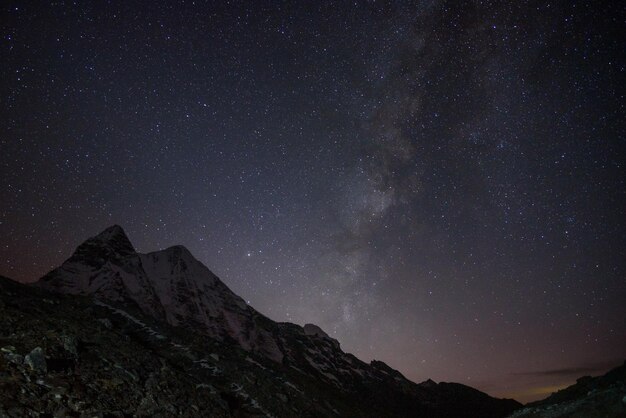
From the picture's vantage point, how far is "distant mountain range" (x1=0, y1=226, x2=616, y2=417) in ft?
46.2

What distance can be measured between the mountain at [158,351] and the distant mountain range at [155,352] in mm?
116

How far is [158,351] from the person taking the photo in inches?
1287

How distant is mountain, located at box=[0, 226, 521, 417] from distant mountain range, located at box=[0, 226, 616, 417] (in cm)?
12

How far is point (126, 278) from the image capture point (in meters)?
63.4

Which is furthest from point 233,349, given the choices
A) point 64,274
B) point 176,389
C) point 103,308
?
point 64,274

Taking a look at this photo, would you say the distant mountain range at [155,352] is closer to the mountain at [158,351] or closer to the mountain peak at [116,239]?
the mountain at [158,351]

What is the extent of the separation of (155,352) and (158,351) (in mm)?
2404

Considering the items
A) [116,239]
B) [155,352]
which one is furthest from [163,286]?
[155,352]

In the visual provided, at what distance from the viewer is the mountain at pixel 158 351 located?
1473cm

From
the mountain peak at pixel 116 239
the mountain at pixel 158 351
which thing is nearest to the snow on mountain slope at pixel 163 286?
the mountain peak at pixel 116 239

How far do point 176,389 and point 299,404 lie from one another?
60.0 feet

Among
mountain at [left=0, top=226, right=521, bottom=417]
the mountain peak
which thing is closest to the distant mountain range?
mountain at [left=0, top=226, right=521, bottom=417]

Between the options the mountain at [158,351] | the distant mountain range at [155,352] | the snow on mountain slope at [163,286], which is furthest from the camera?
the snow on mountain slope at [163,286]

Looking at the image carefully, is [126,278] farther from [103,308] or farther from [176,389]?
[176,389]
